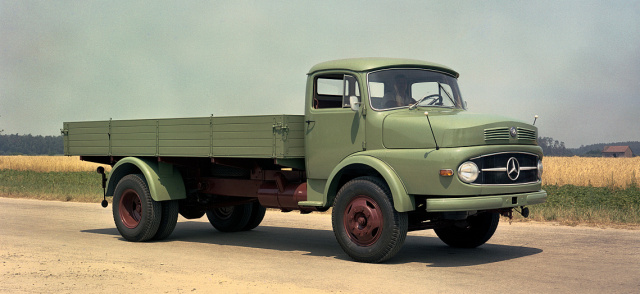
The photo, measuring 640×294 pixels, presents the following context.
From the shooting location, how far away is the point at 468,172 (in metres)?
8.76

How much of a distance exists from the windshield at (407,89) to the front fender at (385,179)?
2.58 ft

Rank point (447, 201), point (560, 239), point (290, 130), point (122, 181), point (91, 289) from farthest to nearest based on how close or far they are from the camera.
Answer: point (122, 181)
point (560, 239)
point (290, 130)
point (447, 201)
point (91, 289)

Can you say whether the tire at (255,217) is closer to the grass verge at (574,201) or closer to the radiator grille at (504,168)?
the grass verge at (574,201)

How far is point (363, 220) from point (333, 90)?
6.90 feet

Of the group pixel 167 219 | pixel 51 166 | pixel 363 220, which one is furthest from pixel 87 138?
pixel 51 166

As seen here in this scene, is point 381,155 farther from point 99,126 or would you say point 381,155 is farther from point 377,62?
point 99,126

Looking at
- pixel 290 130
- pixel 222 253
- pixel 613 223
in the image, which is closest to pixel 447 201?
pixel 290 130

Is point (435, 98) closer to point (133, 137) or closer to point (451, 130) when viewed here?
point (451, 130)

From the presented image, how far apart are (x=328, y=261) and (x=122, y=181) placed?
4.72 metres

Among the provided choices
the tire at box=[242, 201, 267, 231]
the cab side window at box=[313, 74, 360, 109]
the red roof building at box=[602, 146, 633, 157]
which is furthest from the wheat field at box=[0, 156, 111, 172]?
the red roof building at box=[602, 146, 633, 157]

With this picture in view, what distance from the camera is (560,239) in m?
11.7

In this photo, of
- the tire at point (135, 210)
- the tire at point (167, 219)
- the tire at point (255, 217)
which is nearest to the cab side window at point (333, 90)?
the tire at point (167, 219)

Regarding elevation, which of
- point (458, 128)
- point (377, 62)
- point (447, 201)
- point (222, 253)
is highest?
point (377, 62)

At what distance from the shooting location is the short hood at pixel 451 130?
28.9 feet
